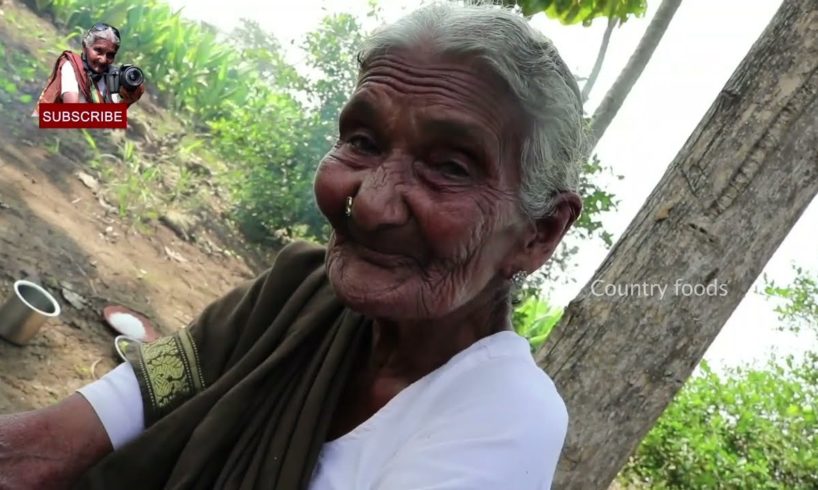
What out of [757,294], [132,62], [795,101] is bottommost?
[132,62]

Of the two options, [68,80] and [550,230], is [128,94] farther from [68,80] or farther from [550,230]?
[550,230]

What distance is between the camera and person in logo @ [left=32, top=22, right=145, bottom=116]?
12.5ft

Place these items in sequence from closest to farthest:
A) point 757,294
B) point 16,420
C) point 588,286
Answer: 1. point 16,420
2. point 588,286
3. point 757,294

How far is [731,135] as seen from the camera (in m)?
2.04

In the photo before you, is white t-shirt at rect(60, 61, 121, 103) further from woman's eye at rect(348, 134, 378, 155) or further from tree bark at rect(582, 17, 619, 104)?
woman's eye at rect(348, 134, 378, 155)

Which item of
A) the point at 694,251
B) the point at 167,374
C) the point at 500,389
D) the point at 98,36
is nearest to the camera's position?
the point at 500,389

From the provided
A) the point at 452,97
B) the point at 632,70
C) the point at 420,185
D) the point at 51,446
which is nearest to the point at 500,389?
the point at 420,185

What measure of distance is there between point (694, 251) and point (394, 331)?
3.63ft

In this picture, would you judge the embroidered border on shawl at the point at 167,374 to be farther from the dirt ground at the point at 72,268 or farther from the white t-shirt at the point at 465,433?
the dirt ground at the point at 72,268

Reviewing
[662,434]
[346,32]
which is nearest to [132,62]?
[346,32]

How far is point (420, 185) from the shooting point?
1.12 meters

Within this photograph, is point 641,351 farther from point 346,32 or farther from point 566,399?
point 346,32

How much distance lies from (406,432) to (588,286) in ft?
3.68

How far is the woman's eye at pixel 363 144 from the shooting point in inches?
45.9
